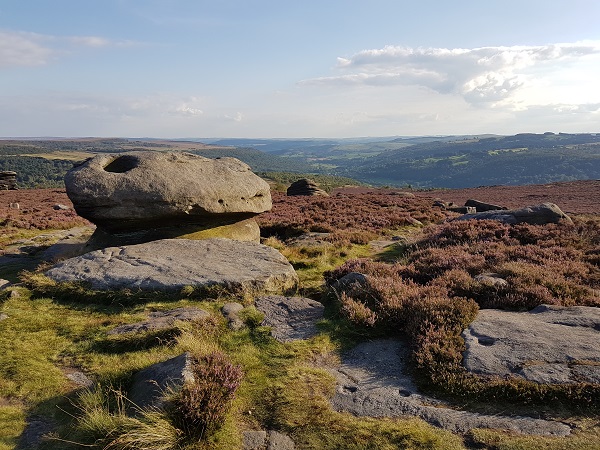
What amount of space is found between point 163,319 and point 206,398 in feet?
12.6

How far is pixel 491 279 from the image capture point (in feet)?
34.9

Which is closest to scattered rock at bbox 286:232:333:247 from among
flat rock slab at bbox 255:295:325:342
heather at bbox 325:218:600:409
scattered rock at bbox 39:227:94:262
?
heather at bbox 325:218:600:409

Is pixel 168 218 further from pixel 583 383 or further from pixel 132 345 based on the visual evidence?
pixel 583 383

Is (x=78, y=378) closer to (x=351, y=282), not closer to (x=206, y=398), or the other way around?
(x=206, y=398)

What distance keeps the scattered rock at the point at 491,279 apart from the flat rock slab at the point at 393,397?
143 inches

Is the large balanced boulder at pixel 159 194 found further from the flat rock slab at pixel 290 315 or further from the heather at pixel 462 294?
the flat rock slab at pixel 290 315

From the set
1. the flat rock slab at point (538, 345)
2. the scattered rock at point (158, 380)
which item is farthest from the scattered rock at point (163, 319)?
the flat rock slab at point (538, 345)

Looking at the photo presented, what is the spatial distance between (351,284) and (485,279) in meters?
3.65

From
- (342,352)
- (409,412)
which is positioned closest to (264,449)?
(409,412)

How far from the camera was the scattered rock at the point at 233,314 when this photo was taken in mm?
8844

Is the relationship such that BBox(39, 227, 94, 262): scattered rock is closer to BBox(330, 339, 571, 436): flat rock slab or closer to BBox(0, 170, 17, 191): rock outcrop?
BBox(330, 339, 571, 436): flat rock slab

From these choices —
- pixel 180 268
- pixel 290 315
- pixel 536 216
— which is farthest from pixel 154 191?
pixel 536 216

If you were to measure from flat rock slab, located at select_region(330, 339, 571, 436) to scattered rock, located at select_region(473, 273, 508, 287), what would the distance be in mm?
3628

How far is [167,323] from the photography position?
862 centimetres
